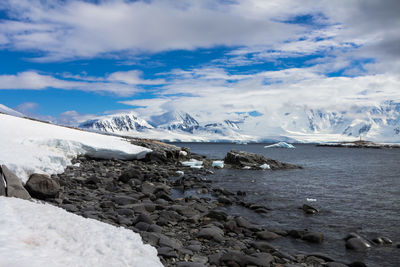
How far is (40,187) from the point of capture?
9.52 m

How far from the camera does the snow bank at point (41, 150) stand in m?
10.6

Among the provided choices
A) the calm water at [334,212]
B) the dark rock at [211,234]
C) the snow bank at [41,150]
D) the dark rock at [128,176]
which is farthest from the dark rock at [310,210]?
the snow bank at [41,150]

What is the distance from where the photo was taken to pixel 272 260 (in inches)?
285

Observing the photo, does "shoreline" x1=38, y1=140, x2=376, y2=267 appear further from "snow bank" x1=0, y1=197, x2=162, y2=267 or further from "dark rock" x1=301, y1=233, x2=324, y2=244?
"snow bank" x1=0, y1=197, x2=162, y2=267

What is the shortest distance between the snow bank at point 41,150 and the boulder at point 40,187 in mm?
625

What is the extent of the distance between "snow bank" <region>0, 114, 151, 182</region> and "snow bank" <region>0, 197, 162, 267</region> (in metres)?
4.40

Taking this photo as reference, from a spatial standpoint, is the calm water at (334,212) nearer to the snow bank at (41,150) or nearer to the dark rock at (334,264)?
the dark rock at (334,264)

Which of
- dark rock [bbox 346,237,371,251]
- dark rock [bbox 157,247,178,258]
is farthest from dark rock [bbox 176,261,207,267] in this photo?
dark rock [bbox 346,237,371,251]

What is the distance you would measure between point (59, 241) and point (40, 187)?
16.5 feet

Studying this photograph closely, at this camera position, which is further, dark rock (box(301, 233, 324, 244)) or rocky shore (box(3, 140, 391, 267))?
dark rock (box(301, 233, 324, 244))

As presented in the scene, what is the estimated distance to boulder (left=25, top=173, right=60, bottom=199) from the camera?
9.34 m

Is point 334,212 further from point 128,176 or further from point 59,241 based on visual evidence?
point 59,241

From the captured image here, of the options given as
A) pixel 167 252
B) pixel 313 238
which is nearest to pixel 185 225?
pixel 167 252

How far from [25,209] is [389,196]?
1948 cm
